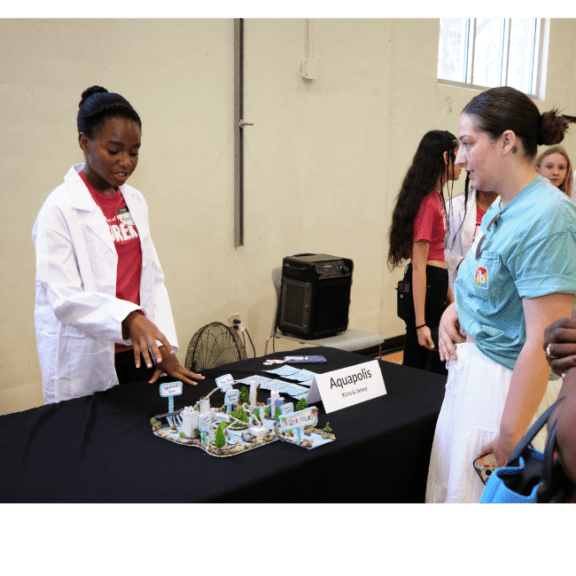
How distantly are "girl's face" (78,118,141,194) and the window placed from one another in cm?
417

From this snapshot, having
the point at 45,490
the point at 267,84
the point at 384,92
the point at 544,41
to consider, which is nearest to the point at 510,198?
the point at 45,490

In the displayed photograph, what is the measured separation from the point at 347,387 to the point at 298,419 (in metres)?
0.32

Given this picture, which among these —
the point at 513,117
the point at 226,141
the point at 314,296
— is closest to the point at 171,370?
the point at 513,117

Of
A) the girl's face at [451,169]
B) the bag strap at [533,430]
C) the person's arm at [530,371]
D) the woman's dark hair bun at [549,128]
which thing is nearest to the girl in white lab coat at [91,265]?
the person's arm at [530,371]

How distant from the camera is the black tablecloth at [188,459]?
1.17 m

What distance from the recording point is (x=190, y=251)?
363 centimetres

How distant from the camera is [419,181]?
105 inches

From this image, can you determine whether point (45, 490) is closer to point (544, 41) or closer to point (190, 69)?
point (190, 69)

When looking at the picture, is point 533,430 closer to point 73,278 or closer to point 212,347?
point 73,278

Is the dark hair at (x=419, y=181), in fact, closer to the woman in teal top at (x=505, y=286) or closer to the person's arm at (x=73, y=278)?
the woman in teal top at (x=505, y=286)

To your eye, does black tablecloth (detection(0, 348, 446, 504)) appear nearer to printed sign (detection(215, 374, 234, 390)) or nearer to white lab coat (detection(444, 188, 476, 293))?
printed sign (detection(215, 374, 234, 390))

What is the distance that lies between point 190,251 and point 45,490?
2.56 metres

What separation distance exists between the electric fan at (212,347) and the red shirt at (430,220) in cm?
121

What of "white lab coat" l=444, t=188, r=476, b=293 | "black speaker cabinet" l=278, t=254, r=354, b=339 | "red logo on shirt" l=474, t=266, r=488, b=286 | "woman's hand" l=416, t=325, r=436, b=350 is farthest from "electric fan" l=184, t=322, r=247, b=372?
"red logo on shirt" l=474, t=266, r=488, b=286
